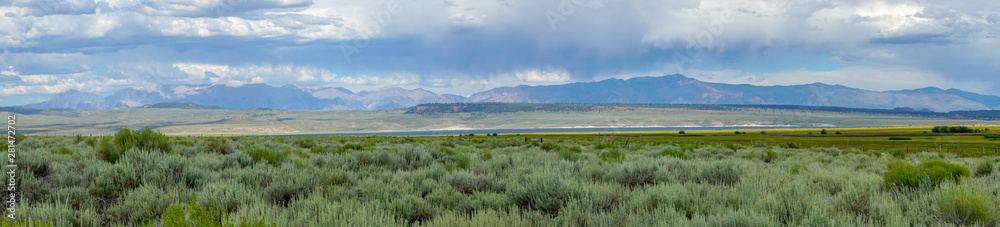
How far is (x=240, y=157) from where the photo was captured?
9461mm

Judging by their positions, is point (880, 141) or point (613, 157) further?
point (880, 141)

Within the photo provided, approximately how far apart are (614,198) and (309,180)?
13.7 feet

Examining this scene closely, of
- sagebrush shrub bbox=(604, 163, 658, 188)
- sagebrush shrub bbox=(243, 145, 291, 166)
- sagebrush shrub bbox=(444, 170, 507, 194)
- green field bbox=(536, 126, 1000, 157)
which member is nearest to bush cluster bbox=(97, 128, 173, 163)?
sagebrush shrub bbox=(243, 145, 291, 166)

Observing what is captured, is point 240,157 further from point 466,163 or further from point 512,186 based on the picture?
point 512,186

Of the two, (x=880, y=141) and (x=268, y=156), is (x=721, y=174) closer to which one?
(x=268, y=156)

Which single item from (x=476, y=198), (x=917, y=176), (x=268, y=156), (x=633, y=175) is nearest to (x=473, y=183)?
(x=476, y=198)

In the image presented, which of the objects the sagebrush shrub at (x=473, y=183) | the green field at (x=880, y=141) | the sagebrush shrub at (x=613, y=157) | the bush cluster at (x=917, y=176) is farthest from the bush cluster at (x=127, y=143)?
the green field at (x=880, y=141)

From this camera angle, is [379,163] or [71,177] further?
[379,163]

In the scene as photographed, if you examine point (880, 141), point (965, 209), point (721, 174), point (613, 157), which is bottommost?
point (880, 141)

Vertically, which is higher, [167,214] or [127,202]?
[167,214]

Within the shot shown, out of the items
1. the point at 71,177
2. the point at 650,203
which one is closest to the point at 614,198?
the point at 650,203

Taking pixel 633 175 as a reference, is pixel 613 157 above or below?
below

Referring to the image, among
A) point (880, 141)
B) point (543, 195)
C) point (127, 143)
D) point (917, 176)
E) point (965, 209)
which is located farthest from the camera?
point (880, 141)

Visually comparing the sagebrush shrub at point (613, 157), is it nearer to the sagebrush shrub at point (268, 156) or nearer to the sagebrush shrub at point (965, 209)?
the sagebrush shrub at point (965, 209)
